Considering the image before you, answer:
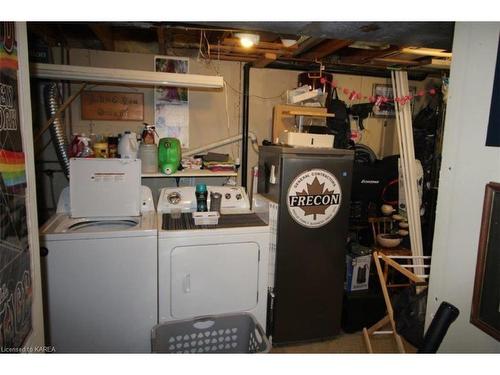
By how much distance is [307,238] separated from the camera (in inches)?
95.3

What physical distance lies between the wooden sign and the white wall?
251 cm

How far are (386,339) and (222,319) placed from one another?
1573 mm

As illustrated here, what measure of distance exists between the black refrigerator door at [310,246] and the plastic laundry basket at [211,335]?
473mm

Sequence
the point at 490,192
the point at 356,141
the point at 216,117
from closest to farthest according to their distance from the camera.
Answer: the point at 490,192
the point at 216,117
the point at 356,141

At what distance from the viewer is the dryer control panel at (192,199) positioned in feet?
8.32

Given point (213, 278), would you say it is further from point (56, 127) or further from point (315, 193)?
point (56, 127)

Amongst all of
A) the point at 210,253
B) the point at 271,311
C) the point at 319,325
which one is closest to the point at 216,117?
the point at 210,253

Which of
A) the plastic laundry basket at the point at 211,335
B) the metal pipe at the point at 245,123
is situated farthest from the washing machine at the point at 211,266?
the metal pipe at the point at 245,123

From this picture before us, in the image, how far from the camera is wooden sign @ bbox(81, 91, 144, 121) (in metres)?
2.75

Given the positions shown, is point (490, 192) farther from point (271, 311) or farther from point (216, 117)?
point (216, 117)

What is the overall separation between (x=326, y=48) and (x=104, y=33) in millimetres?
1688

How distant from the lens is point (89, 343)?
2027mm

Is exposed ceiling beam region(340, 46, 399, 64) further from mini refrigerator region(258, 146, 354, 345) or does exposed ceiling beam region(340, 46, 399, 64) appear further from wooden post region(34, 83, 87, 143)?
wooden post region(34, 83, 87, 143)

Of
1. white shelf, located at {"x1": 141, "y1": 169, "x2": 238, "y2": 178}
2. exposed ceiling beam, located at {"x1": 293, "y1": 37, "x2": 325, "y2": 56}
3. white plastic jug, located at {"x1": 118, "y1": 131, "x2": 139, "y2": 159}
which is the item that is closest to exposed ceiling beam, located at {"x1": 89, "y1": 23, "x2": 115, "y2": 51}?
white plastic jug, located at {"x1": 118, "y1": 131, "x2": 139, "y2": 159}
